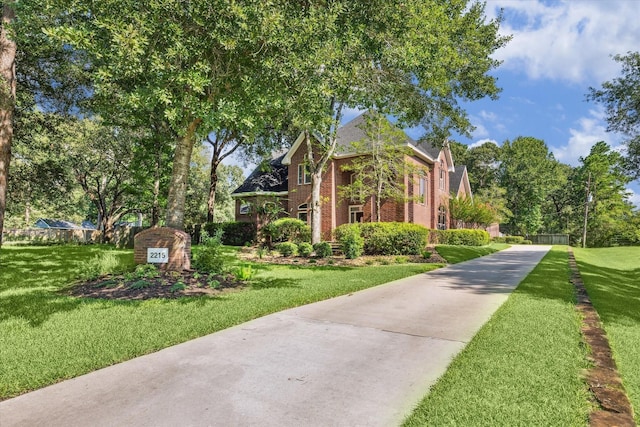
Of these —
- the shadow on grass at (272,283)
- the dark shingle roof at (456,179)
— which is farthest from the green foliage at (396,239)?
the dark shingle roof at (456,179)

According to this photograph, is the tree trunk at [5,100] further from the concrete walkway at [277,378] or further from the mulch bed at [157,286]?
the concrete walkway at [277,378]

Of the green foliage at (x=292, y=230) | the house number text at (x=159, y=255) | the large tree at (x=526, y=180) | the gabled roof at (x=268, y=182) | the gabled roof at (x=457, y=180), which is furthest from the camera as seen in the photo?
the large tree at (x=526, y=180)

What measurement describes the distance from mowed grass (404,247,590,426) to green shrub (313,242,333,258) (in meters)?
10.4

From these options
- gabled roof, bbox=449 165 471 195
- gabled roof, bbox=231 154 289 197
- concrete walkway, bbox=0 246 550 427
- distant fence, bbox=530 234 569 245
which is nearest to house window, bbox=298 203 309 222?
gabled roof, bbox=231 154 289 197

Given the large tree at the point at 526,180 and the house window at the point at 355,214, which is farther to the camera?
the large tree at the point at 526,180

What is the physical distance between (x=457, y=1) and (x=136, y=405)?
1357 cm

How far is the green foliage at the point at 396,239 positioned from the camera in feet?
55.5

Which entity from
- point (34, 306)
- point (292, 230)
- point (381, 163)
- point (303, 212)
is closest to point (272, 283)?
point (34, 306)

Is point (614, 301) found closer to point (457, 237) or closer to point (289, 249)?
point (289, 249)

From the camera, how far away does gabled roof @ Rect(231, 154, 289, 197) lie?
85.6 ft

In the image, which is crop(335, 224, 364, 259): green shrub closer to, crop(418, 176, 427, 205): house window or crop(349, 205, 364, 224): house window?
crop(349, 205, 364, 224): house window

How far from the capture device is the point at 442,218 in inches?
1103

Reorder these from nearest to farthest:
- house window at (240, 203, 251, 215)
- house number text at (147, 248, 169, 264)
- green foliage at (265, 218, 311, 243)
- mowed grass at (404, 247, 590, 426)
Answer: mowed grass at (404, 247, 590, 426) → house number text at (147, 248, 169, 264) → green foliage at (265, 218, 311, 243) → house window at (240, 203, 251, 215)

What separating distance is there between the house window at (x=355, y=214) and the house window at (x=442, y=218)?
751 centimetres
